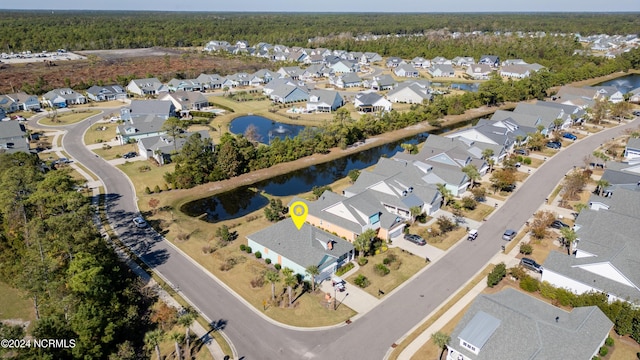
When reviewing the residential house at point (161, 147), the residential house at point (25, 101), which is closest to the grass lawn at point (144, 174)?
the residential house at point (161, 147)

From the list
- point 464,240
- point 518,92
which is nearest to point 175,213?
point 464,240

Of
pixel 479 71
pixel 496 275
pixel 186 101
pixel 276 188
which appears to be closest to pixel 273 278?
pixel 496 275

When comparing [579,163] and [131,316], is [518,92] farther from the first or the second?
[131,316]

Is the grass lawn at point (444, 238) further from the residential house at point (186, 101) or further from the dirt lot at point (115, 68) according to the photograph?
the dirt lot at point (115, 68)

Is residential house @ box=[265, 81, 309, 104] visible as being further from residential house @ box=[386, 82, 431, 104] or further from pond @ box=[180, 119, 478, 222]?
pond @ box=[180, 119, 478, 222]

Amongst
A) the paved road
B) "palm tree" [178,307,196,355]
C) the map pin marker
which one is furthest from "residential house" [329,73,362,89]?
"palm tree" [178,307,196,355]

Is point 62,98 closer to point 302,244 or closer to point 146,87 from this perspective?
point 146,87
